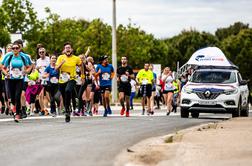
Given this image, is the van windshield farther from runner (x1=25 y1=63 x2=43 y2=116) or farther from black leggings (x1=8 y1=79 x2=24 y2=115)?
black leggings (x1=8 y1=79 x2=24 y2=115)

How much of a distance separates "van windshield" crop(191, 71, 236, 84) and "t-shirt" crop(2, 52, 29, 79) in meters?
7.48

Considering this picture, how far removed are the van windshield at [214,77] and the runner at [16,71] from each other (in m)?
7.46

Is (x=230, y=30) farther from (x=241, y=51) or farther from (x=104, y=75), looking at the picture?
(x=104, y=75)

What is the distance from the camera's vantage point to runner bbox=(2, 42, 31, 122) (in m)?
19.1

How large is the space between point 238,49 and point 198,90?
96142 mm

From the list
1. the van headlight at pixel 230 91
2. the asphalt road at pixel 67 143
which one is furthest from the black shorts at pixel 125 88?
the asphalt road at pixel 67 143

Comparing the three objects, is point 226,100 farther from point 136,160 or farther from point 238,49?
point 238,49

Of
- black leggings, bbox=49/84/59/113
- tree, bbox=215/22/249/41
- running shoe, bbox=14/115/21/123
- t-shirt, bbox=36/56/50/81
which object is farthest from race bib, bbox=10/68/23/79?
tree, bbox=215/22/249/41

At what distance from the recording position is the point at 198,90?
24.3 metres

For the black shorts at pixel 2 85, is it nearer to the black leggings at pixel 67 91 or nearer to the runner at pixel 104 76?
the runner at pixel 104 76

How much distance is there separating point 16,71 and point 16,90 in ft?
1.43

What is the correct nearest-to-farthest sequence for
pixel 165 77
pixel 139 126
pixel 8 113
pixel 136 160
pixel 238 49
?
1. pixel 136 160
2. pixel 139 126
3. pixel 8 113
4. pixel 165 77
5. pixel 238 49

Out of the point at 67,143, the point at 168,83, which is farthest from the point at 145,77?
the point at 67,143

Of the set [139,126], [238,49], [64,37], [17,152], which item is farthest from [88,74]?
Answer: [238,49]
